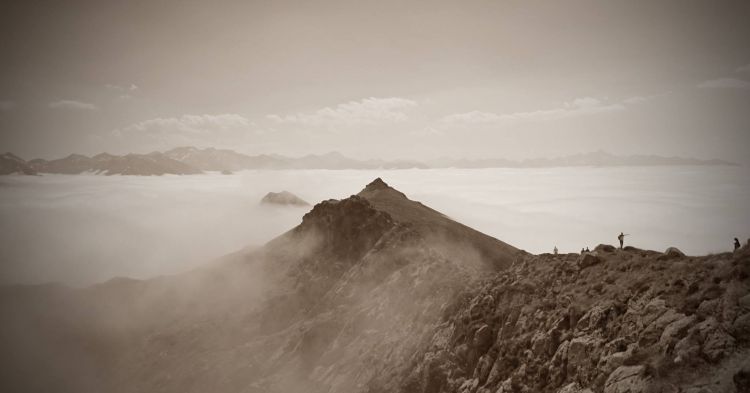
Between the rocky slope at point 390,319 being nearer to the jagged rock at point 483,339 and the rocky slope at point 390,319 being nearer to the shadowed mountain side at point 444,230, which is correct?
the jagged rock at point 483,339

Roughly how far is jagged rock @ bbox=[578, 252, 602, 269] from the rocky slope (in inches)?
4.0

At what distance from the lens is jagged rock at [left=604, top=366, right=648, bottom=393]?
15.9 metres

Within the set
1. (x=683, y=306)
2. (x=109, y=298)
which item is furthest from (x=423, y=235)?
(x=109, y=298)

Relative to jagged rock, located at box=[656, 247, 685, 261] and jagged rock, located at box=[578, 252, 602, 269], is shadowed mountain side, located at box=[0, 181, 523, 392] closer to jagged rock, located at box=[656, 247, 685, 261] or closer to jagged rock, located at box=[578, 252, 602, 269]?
jagged rock, located at box=[578, 252, 602, 269]

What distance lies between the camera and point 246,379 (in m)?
52.2

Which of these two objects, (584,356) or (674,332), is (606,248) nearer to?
(584,356)

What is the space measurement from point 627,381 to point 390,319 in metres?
33.3

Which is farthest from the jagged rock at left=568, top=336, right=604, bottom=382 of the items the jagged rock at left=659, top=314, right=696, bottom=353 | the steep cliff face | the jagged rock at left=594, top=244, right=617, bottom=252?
the jagged rock at left=594, top=244, right=617, bottom=252

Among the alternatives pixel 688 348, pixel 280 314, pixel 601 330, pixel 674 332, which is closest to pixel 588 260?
pixel 601 330

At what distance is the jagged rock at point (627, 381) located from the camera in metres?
15.9

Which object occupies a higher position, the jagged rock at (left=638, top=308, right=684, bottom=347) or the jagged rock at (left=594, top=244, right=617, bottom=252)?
the jagged rock at (left=594, top=244, right=617, bottom=252)

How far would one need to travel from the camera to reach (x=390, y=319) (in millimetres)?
47188

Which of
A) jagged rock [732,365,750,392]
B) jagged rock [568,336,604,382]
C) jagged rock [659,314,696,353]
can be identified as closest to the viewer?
jagged rock [732,365,750,392]

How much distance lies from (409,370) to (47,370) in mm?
86767
